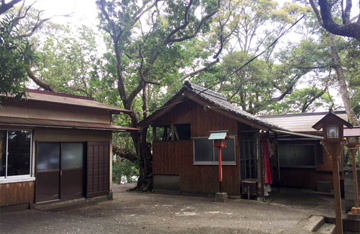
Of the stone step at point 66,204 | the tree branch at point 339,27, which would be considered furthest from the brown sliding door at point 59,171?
the tree branch at point 339,27

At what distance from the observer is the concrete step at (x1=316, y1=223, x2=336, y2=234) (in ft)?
23.2

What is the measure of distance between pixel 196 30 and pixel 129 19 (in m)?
3.13

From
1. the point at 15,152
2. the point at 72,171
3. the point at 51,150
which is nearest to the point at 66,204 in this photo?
the point at 72,171

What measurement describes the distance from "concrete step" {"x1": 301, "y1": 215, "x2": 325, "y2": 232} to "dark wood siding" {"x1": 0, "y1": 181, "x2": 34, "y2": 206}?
768 centimetres

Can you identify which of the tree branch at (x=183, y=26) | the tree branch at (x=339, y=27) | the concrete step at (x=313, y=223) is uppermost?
the tree branch at (x=183, y=26)

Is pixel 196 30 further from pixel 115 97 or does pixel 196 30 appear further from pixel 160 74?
pixel 115 97

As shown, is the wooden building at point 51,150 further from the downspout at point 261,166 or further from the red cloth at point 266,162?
the red cloth at point 266,162

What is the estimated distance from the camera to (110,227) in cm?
673

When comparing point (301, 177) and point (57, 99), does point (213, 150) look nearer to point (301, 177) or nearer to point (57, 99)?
point (301, 177)

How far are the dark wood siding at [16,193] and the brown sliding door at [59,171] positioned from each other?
22 cm

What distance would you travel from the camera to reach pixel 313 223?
23.9 feet

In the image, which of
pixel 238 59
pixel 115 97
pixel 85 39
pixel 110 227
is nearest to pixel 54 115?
pixel 110 227

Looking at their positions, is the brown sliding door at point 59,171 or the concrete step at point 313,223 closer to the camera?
the concrete step at point 313,223

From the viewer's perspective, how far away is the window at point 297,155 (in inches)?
525
